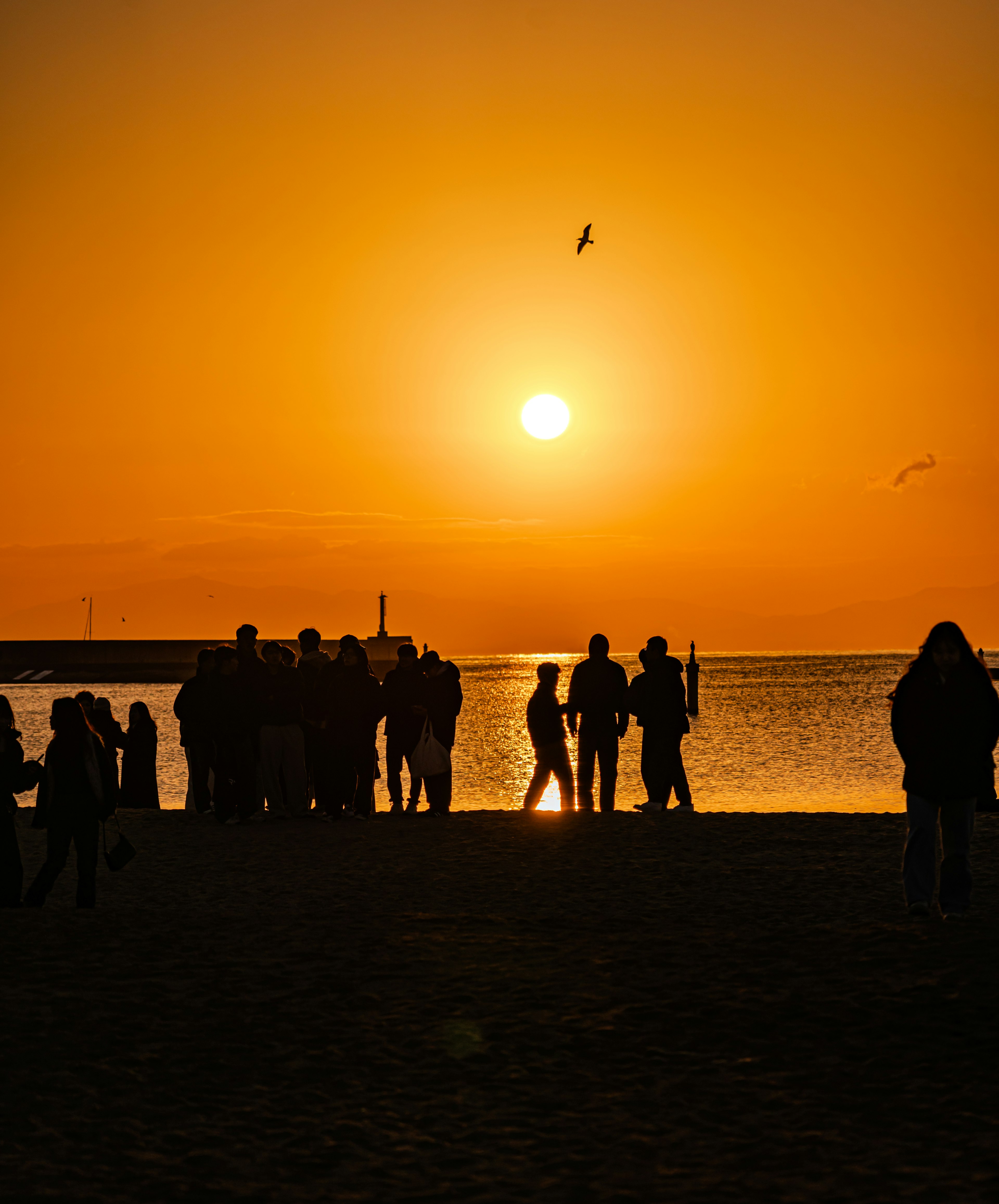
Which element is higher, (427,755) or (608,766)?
(427,755)

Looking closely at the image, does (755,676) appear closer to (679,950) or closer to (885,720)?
(885,720)

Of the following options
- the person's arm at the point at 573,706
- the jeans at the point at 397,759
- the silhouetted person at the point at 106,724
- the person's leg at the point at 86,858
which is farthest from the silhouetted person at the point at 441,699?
the person's leg at the point at 86,858

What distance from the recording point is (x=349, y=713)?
12758mm

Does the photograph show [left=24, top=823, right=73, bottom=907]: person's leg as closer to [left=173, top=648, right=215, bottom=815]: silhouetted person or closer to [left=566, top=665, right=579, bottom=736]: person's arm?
[left=173, top=648, right=215, bottom=815]: silhouetted person

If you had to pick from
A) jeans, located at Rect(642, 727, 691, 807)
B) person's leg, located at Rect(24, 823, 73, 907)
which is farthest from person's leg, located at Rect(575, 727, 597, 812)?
person's leg, located at Rect(24, 823, 73, 907)

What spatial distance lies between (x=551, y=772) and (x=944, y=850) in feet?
22.7

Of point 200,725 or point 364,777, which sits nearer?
point 200,725

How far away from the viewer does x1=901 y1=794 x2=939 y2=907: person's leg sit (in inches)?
311

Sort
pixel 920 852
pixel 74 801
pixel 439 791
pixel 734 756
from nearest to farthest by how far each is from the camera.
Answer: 1. pixel 920 852
2. pixel 74 801
3. pixel 439 791
4. pixel 734 756

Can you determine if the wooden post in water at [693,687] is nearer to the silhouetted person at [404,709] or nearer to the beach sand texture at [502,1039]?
the silhouetted person at [404,709]

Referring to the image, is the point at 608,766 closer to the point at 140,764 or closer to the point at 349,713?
the point at 349,713

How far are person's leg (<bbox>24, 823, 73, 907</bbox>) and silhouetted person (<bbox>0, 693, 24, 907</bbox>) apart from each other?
0.11m

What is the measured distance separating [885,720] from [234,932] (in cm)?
5859

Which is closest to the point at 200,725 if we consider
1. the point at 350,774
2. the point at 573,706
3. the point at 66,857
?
the point at 350,774
